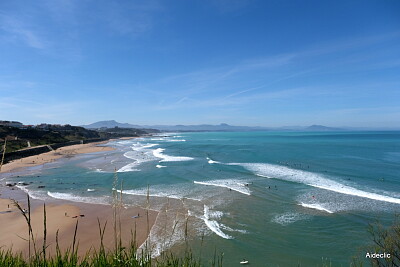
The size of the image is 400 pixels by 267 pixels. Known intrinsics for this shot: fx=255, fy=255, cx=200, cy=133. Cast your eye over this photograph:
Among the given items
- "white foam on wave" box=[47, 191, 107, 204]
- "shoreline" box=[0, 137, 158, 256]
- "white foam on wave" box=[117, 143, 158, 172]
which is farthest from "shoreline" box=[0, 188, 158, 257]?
"white foam on wave" box=[117, 143, 158, 172]

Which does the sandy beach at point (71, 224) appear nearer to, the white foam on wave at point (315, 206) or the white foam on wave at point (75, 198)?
the white foam on wave at point (75, 198)

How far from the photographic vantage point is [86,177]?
27672 millimetres

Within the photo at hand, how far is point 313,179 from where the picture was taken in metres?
24.8

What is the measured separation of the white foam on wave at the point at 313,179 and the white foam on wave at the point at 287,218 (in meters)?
6.86

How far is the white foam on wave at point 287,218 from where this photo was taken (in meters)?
14.3

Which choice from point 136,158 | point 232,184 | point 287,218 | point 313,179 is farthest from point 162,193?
point 136,158

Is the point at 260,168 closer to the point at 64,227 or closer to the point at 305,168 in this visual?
the point at 305,168

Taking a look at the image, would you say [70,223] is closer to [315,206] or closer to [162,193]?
[162,193]

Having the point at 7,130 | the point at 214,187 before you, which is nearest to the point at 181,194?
the point at 214,187

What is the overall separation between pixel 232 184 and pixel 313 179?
8186 mm

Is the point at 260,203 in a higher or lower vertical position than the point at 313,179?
lower

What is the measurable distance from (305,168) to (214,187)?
48.0ft

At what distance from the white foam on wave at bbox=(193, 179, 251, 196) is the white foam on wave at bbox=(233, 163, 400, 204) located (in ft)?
14.3

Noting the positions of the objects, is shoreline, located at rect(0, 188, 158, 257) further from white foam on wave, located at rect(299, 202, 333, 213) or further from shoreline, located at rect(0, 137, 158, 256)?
white foam on wave, located at rect(299, 202, 333, 213)
